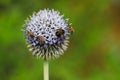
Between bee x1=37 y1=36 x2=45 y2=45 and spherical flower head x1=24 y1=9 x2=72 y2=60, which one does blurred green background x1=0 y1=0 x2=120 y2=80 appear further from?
bee x1=37 y1=36 x2=45 y2=45

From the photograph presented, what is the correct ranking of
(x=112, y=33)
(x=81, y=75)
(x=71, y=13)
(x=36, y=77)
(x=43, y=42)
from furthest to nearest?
(x=112, y=33)
(x=71, y=13)
(x=81, y=75)
(x=36, y=77)
(x=43, y=42)

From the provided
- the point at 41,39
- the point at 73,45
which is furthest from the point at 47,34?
the point at 73,45

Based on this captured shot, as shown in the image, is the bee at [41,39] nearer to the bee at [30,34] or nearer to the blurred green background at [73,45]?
the bee at [30,34]

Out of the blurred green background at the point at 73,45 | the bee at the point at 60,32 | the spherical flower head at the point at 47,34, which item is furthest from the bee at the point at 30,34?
the blurred green background at the point at 73,45

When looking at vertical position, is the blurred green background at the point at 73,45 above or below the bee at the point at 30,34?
above

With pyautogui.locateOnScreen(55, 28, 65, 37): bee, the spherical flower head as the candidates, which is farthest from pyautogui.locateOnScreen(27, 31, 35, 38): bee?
pyautogui.locateOnScreen(55, 28, 65, 37): bee

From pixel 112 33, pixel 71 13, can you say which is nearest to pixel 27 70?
pixel 71 13

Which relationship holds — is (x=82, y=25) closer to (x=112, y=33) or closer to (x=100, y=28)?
(x=100, y=28)
